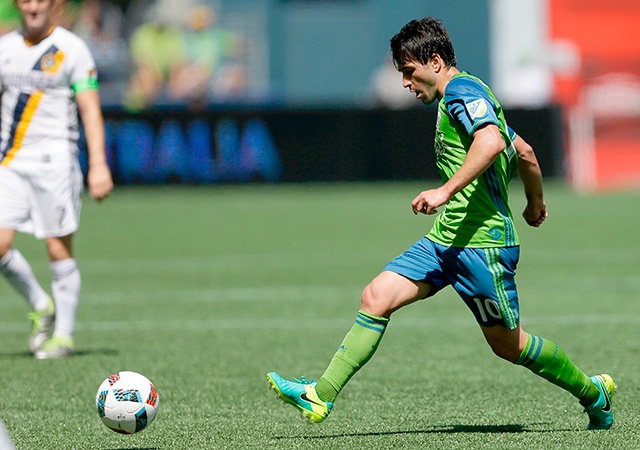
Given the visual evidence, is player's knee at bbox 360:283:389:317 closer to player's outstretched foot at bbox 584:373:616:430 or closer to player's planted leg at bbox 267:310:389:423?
player's planted leg at bbox 267:310:389:423

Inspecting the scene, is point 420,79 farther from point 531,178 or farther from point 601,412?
point 601,412

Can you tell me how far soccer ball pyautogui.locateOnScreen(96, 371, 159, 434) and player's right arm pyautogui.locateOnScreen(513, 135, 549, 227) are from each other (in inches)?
72.1

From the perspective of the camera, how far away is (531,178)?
5895mm

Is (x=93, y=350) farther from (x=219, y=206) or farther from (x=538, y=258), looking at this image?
(x=219, y=206)

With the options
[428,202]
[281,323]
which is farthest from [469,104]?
[281,323]

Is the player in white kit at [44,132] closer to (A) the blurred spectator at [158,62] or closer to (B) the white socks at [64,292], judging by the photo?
(B) the white socks at [64,292]

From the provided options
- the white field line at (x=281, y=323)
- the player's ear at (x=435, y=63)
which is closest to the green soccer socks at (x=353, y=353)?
the player's ear at (x=435, y=63)

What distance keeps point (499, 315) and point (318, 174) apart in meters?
17.5

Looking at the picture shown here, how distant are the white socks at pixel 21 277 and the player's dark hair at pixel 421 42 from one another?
342 cm

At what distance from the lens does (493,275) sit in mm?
5629

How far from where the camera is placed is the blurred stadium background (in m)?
22.5

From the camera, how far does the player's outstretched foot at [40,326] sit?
8266 mm

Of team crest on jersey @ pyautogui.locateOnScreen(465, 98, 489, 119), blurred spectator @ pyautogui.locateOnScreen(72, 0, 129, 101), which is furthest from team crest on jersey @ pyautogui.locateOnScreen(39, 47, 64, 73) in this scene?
blurred spectator @ pyautogui.locateOnScreen(72, 0, 129, 101)

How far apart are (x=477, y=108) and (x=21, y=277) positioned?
378 cm
